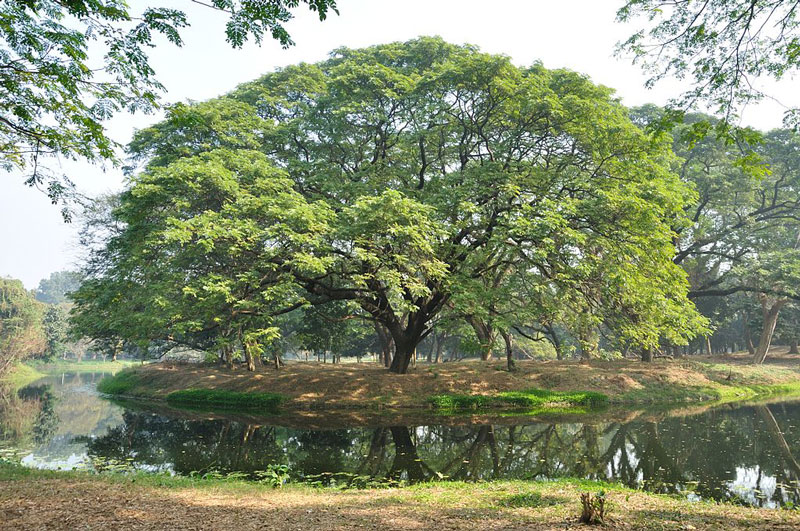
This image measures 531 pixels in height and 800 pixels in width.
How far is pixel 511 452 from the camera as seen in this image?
1216 cm

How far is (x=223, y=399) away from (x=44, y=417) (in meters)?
8.21

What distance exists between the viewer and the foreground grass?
568 centimetres

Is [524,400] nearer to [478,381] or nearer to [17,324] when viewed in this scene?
[478,381]

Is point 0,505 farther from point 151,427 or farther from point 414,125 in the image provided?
point 414,125

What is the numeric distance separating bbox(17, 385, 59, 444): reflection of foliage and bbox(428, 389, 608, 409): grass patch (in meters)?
14.6

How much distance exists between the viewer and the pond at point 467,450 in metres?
9.89

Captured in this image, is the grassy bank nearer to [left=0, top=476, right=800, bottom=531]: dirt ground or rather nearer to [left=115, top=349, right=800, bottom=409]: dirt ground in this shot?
[left=115, top=349, right=800, bottom=409]: dirt ground

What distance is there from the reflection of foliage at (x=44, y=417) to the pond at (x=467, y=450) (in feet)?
0.54

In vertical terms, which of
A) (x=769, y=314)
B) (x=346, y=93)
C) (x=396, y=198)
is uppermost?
(x=346, y=93)

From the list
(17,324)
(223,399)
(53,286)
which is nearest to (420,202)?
(223,399)

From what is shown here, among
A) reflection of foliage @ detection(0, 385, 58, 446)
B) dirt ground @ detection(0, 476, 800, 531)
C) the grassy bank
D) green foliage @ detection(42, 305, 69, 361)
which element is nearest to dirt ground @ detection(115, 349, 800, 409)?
the grassy bank

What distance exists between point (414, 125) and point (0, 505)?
17.3m

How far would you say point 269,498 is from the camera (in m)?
7.37

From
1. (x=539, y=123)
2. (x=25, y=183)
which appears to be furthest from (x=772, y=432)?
(x=25, y=183)
